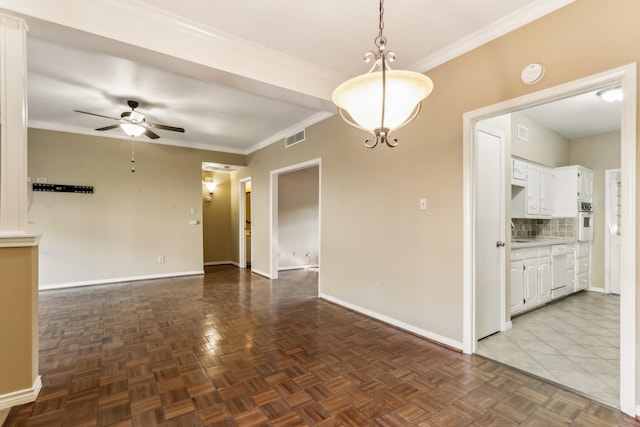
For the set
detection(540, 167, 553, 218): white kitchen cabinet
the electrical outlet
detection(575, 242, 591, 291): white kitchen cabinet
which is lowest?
detection(575, 242, 591, 291): white kitchen cabinet

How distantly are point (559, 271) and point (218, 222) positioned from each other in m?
7.25

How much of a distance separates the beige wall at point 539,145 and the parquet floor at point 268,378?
119 inches

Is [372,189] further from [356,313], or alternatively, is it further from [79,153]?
[79,153]

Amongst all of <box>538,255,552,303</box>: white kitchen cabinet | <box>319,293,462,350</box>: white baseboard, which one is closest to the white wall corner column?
<box>319,293,462,350</box>: white baseboard

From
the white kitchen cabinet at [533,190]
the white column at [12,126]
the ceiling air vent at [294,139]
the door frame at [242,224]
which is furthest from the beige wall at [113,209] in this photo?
the white kitchen cabinet at [533,190]

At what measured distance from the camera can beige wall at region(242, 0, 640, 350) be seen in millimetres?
1979

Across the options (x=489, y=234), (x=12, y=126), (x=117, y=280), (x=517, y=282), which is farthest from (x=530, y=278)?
(x=117, y=280)

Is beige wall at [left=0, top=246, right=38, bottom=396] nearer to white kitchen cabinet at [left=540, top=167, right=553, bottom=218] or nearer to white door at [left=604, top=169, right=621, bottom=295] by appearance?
white kitchen cabinet at [left=540, top=167, right=553, bottom=218]

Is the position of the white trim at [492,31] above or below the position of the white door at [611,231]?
above

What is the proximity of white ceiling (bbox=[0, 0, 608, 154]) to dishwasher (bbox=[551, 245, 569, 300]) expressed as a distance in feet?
11.2

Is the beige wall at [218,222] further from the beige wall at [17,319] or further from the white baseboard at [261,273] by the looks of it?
the beige wall at [17,319]

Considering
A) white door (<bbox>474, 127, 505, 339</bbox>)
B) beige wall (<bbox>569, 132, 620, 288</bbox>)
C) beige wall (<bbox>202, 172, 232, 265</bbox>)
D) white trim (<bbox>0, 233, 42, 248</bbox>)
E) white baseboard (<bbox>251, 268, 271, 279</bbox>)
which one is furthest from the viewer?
beige wall (<bbox>202, 172, 232, 265</bbox>)

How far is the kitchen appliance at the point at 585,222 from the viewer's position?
4764 mm

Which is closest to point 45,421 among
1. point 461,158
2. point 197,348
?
point 197,348
